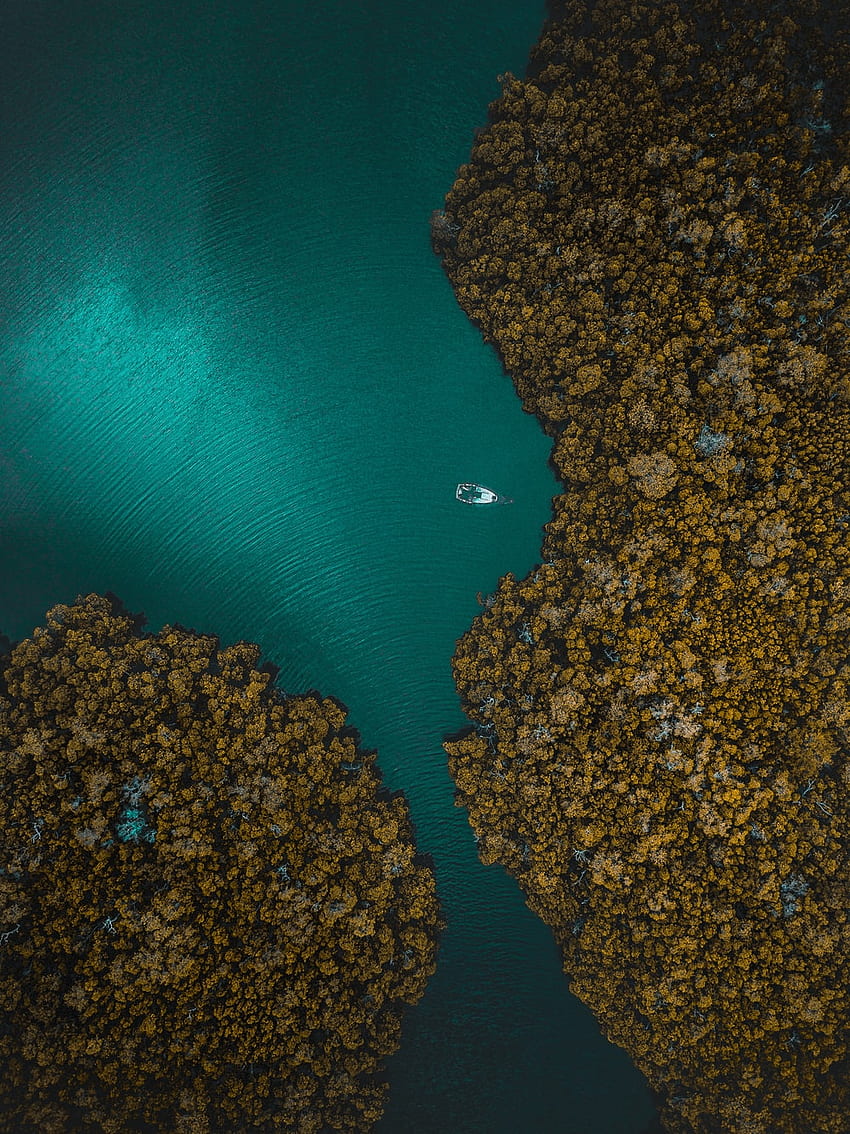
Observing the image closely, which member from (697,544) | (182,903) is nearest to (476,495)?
(697,544)

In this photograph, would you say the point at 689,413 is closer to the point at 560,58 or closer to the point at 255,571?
the point at 560,58

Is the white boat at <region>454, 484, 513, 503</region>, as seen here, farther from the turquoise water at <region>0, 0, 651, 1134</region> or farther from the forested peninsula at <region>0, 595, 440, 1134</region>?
the forested peninsula at <region>0, 595, 440, 1134</region>

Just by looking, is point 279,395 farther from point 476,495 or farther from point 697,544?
point 697,544

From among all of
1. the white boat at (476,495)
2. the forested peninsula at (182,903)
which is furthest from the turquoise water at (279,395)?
the forested peninsula at (182,903)

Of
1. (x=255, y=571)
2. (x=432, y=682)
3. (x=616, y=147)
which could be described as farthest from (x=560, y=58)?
(x=432, y=682)

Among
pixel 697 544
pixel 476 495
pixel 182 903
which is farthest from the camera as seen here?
pixel 476 495
